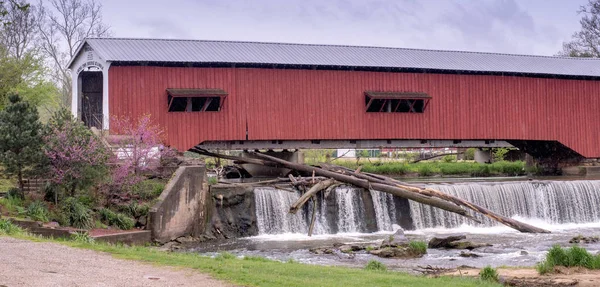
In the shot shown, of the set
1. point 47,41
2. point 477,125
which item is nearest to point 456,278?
point 477,125

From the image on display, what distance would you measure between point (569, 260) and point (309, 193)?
1058cm

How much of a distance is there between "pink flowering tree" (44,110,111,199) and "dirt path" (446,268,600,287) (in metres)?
10.1

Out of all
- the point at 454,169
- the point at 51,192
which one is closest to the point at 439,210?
the point at 51,192

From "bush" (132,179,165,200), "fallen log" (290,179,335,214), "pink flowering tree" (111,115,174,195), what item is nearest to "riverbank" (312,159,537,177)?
"fallen log" (290,179,335,214)

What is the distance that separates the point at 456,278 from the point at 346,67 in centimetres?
1891

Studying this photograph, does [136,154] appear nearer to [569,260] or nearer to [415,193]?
[415,193]

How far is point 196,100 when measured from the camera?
97.1 feet

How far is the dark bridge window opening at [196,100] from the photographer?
28.4 m

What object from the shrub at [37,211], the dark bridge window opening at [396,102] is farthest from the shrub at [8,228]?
the dark bridge window opening at [396,102]

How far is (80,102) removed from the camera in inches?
1128

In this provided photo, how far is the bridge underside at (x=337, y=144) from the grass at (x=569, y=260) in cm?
1747

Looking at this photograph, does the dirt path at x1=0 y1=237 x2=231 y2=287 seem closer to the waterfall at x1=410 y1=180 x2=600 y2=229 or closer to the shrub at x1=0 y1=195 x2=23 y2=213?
the shrub at x1=0 y1=195 x2=23 y2=213

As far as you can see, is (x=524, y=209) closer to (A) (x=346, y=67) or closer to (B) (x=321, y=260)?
(A) (x=346, y=67)

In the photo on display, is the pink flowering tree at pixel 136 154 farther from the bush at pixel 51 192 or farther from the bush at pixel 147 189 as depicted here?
the bush at pixel 51 192
